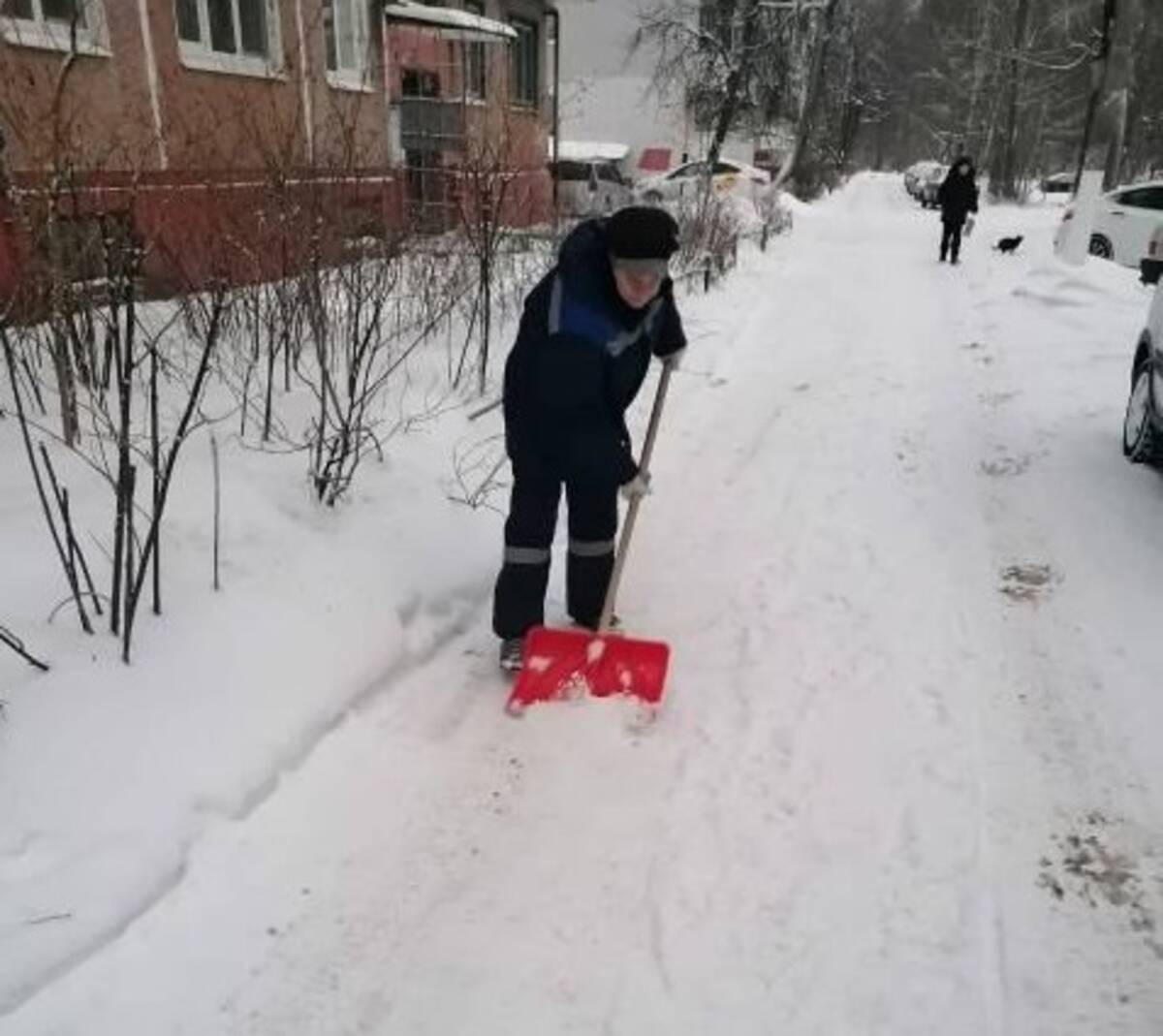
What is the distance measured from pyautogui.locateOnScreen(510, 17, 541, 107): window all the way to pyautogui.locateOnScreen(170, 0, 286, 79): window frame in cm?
1024

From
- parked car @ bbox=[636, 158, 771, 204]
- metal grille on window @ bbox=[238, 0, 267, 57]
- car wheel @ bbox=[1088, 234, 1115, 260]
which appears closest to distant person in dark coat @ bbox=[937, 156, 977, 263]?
car wheel @ bbox=[1088, 234, 1115, 260]

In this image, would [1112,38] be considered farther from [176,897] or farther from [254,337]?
[176,897]

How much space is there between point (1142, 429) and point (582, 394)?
11.9ft

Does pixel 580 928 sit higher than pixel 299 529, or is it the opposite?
pixel 299 529

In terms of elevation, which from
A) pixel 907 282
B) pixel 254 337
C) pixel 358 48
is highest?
pixel 358 48

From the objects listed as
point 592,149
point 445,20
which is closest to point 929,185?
point 592,149

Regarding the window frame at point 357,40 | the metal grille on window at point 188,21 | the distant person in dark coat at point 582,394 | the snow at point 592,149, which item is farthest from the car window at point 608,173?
the distant person in dark coat at point 582,394

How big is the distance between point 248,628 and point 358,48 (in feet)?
42.7

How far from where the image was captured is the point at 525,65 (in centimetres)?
2202

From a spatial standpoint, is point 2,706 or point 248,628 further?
point 248,628

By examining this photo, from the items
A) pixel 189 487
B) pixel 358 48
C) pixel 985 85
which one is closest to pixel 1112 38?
pixel 358 48

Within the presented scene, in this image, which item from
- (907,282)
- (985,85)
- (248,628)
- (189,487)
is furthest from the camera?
(985,85)

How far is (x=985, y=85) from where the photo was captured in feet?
140

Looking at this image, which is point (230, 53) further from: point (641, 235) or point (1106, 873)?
point (1106, 873)
